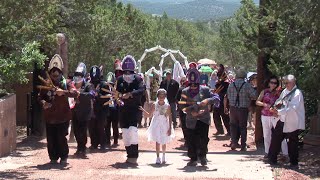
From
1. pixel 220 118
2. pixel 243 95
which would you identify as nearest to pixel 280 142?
pixel 243 95

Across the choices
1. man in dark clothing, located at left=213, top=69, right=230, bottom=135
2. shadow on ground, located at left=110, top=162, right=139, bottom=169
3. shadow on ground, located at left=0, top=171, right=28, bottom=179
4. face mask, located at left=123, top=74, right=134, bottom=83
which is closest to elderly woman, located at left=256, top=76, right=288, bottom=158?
face mask, located at left=123, top=74, right=134, bottom=83

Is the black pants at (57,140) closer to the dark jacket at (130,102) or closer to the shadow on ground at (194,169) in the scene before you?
the dark jacket at (130,102)

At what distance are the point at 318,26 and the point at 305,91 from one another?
1949mm

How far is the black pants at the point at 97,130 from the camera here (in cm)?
1356

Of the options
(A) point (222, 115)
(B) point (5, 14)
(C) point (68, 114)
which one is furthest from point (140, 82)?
(A) point (222, 115)

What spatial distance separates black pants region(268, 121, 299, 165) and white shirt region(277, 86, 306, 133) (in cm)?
16

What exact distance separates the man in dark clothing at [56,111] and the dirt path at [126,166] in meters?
0.30

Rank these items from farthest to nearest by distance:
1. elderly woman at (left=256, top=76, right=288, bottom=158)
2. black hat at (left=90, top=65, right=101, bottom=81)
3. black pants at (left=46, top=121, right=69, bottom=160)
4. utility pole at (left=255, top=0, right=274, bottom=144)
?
utility pole at (left=255, top=0, right=274, bottom=144), black hat at (left=90, top=65, right=101, bottom=81), elderly woman at (left=256, top=76, right=288, bottom=158), black pants at (left=46, top=121, right=69, bottom=160)

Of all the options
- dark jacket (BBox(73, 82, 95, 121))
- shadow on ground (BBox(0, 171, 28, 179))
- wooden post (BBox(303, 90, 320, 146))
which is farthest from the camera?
wooden post (BBox(303, 90, 320, 146))

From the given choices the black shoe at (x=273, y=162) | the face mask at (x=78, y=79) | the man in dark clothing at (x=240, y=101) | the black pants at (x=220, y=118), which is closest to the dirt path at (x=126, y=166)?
the black shoe at (x=273, y=162)

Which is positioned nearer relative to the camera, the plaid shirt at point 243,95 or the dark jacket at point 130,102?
the dark jacket at point 130,102

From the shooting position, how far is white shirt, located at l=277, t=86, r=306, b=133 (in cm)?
1099

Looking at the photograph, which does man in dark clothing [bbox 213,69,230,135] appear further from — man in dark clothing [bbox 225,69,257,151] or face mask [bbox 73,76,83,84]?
face mask [bbox 73,76,83,84]

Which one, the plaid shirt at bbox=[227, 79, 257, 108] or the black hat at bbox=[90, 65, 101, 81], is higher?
the black hat at bbox=[90, 65, 101, 81]
